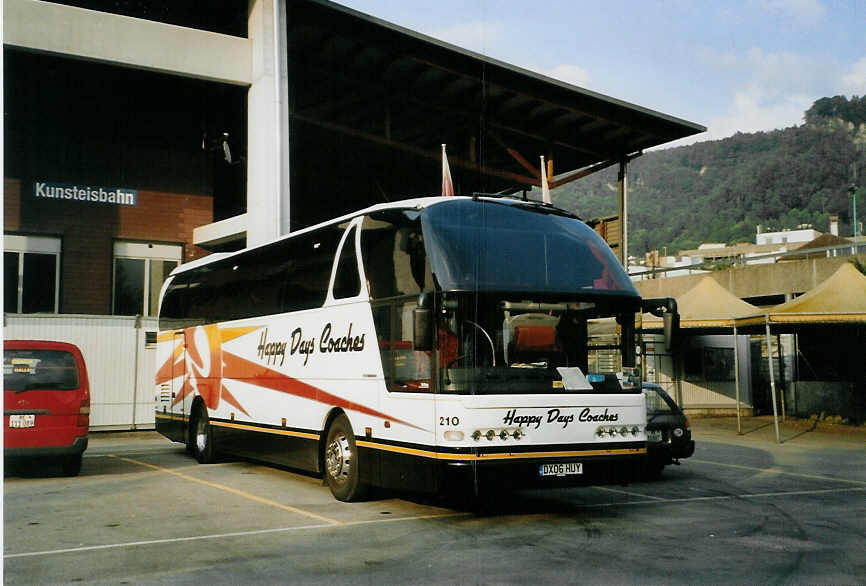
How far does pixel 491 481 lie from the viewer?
862 cm

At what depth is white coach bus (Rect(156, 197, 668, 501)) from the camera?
877 centimetres

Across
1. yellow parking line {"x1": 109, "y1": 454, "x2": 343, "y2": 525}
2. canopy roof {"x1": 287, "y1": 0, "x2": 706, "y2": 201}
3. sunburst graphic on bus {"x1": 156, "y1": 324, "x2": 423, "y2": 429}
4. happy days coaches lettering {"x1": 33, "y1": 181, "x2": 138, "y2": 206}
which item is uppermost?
canopy roof {"x1": 287, "y1": 0, "x2": 706, "y2": 201}

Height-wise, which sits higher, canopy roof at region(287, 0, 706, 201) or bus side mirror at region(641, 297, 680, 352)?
canopy roof at region(287, 0, 706, 201)

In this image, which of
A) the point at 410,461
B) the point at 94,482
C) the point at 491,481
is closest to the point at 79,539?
the point at 410,461

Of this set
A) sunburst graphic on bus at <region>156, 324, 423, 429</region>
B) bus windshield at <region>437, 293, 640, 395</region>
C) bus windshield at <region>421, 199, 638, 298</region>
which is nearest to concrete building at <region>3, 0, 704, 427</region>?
sunburst graphic on bus at <region>156, 324, 423, 429</region>

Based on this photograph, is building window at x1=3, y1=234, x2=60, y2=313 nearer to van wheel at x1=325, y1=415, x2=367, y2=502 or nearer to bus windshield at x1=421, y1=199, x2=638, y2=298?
van wheel at x1=325, y1=415, x2=367, y2=502

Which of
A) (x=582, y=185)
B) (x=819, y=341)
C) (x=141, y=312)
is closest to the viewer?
(x=141, y=312)

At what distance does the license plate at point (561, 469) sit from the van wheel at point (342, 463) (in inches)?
94.8

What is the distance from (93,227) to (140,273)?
178 centimetres

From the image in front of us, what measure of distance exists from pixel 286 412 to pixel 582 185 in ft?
66.7

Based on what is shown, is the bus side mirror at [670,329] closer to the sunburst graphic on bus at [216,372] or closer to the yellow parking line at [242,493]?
the sunburst graphic on bus at [216,372]

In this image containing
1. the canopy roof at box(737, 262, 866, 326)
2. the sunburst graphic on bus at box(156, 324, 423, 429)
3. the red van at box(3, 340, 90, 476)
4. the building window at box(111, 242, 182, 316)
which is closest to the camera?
the sunburst graphic on bus at box(156, 324, 423, 429)

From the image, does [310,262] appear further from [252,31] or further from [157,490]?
[252,31]

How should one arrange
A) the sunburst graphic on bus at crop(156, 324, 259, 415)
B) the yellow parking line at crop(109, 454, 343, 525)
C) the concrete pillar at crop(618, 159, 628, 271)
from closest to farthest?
the yellow parking line at crop(109, 454, 343, 525)
the sunburst graphic on bus at crop(156, 324, 259, 415)
the concrete pillar at crop(618, 159, 628, 271)
